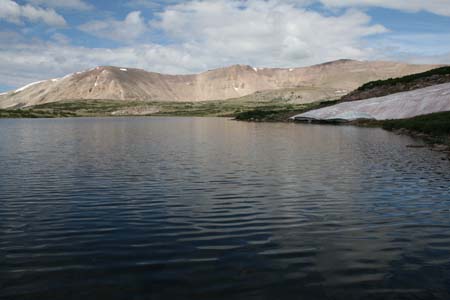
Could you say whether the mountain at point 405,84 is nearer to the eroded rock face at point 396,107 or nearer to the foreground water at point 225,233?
the eroded rock face at point 396,107

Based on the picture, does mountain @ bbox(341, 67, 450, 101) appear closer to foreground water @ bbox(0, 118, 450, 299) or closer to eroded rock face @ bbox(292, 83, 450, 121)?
eroded rock face @ bbox(292, 83, 450, 121)

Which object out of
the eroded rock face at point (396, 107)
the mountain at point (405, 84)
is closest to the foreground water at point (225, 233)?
the eroded rock face at point (396, 107)

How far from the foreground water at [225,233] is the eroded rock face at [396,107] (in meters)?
61.5

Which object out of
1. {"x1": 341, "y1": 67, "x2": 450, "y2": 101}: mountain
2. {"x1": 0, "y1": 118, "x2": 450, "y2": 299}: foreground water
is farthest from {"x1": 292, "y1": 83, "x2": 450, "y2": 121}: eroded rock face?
{"x1": 0, "y1": 118, "x2": 450, "y2": 299}: foreground water

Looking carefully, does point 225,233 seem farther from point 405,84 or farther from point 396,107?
point 405,84

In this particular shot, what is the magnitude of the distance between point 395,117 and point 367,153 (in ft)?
182

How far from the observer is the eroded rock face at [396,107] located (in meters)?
90.1

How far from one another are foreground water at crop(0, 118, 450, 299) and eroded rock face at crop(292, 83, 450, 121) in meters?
61.5

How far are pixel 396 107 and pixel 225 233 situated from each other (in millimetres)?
93874

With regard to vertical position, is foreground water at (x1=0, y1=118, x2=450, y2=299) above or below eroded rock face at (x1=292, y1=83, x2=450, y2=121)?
below

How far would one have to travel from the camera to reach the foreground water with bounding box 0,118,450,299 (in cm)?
1288

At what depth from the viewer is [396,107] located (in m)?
102

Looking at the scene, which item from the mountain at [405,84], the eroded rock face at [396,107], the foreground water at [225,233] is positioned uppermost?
the mountain at [405,84]

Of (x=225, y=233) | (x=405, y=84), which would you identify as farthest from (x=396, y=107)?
(x=225, y=233)
